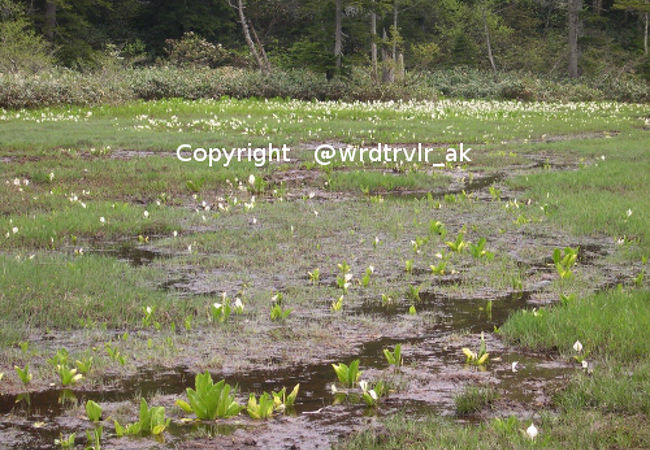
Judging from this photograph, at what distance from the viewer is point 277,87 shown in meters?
32.9

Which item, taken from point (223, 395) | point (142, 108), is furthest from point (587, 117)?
point (223, 395)

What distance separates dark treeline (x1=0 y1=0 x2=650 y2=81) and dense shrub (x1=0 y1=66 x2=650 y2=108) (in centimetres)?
291

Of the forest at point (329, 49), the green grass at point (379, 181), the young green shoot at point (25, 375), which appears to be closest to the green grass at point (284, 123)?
the forest at point (329, 49)

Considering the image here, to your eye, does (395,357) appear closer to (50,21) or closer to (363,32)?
(363,32)

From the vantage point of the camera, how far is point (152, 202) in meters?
11.7

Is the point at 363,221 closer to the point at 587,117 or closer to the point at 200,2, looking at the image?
the point at 587,117

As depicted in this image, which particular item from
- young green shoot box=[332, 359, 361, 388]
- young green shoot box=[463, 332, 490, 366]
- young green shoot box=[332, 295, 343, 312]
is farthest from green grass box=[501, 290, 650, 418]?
young green shoot box=[332, 295, 343, 312]

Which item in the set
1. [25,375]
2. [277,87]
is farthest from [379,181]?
[277,87]

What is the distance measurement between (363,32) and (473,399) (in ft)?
→ 122

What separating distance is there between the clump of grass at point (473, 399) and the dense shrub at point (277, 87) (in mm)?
23699

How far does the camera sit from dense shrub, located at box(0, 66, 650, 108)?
85.5 ft

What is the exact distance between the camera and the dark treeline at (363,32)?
4184 centimetres

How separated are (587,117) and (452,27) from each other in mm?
27348

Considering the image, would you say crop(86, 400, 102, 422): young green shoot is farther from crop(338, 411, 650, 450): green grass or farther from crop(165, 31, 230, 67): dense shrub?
crop(165, 31, 230, 67): dense shrub
